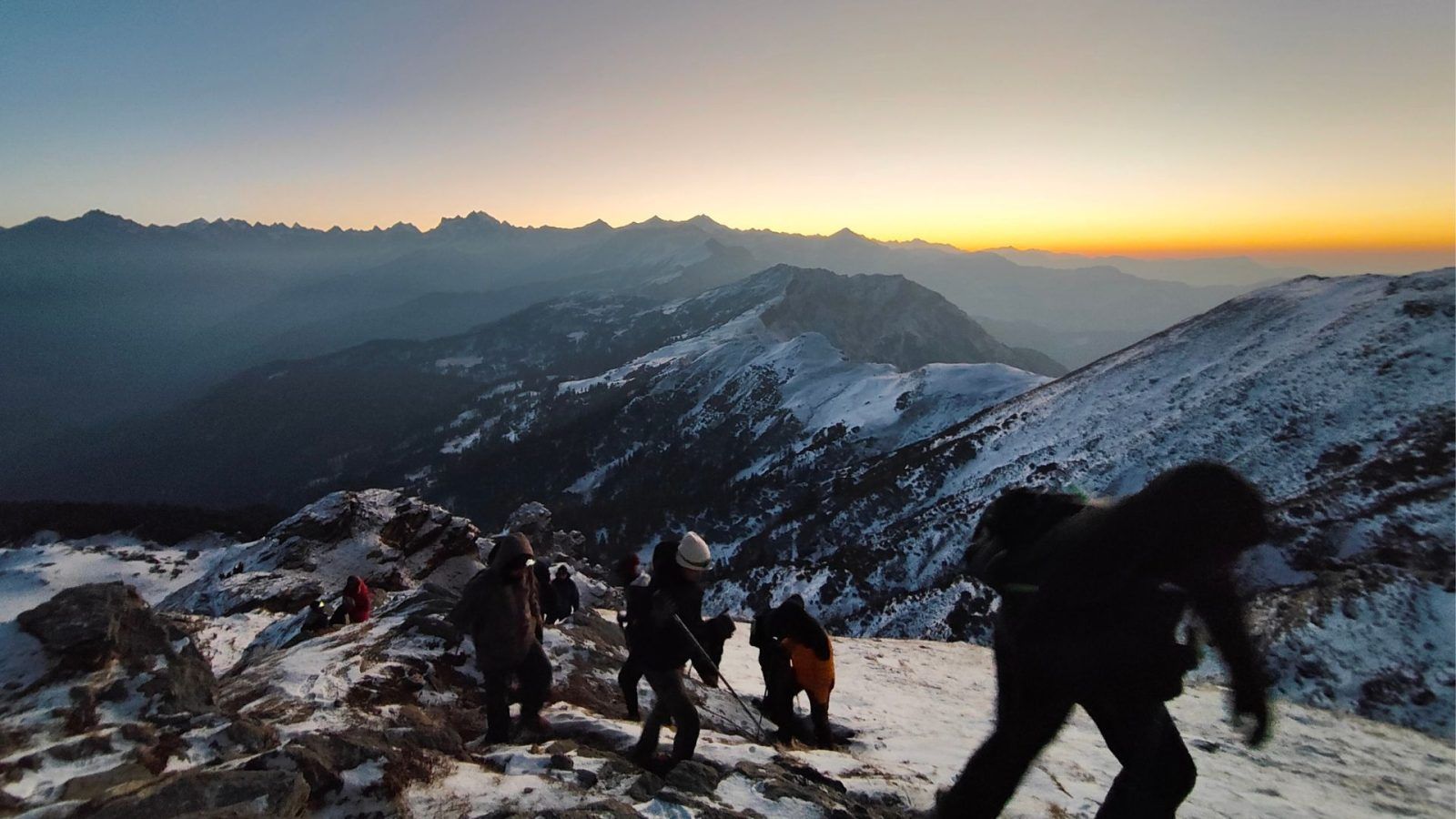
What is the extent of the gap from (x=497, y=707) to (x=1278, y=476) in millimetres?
40463

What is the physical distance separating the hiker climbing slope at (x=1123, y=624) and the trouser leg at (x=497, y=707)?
183 inches

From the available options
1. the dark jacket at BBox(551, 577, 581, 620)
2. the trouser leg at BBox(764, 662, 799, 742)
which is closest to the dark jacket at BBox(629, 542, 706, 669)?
the trouser leg at BBox(764, 662, 799, 742)

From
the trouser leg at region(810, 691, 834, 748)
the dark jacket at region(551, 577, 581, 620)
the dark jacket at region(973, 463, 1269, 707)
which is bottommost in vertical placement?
the dark jacket at region(551, 577, 581, 620)

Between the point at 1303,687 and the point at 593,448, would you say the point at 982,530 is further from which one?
the point at 593,448

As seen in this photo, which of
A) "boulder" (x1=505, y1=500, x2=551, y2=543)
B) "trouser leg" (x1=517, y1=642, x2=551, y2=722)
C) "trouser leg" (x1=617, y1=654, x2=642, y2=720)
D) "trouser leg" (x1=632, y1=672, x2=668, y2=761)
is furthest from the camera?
"boulder" (x1=505, y1=500, x2=551, y2=543)

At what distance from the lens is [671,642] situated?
20.5 feet

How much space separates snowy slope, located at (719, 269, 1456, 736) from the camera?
1554 centimetres

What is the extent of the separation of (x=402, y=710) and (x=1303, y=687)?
19.3 metres

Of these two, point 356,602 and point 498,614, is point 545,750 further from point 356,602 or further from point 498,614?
point 356,602

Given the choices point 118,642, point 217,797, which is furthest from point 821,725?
point 118,642

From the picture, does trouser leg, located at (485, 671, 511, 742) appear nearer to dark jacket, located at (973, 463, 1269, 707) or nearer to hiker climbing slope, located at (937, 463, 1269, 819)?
hiker climbing slope, located at (937, 463, 1269, 819)

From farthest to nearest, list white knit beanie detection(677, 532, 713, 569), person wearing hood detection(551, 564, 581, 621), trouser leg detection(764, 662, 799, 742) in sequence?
person wearing hood detection(551, 564, 581, 621)
trouser leg detection(764, 662, 799, 742)
white knit beanie detection(677, 532, 713, 569)

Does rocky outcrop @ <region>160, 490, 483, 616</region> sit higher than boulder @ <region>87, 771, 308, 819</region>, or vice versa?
boulder @ <region>87, 771, 308, 819</region>

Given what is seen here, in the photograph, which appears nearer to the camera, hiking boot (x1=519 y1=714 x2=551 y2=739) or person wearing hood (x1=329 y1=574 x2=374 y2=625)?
hiking boot (x1=519 y1=714 x2=551 y2=739)
